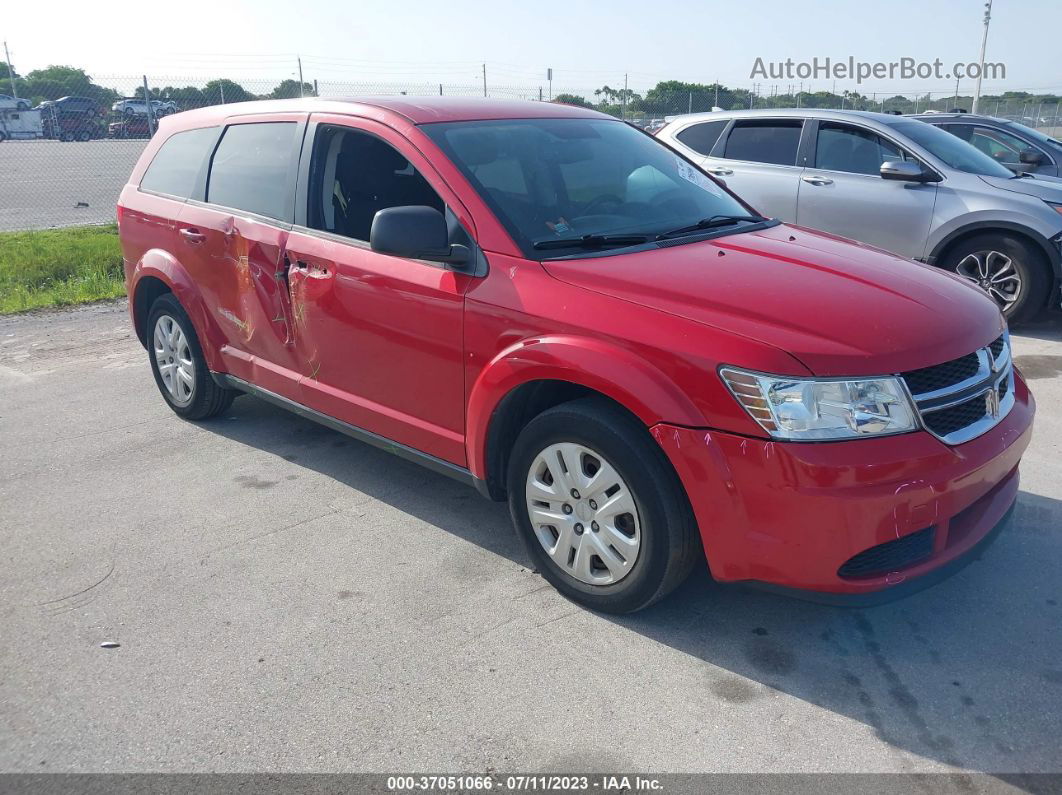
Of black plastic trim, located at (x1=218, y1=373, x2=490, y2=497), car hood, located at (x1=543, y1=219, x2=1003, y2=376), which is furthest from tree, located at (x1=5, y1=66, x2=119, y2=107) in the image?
car hood, located at (x1=543, y1=219, x2=1003, y2=376)

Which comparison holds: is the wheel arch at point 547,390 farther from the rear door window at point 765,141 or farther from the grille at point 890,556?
the rear door window at point 765,141

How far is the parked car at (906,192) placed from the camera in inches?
281

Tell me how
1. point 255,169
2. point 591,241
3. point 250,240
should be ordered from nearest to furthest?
point 591,241 < point 250,240 < point 255,169

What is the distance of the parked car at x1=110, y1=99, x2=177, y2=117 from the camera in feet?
71.7

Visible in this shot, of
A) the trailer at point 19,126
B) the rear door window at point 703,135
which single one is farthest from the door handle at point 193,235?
the trailer at point 19,126

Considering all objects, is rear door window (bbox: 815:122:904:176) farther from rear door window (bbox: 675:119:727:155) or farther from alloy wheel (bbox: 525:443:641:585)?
alloy wheel (bbox: 525:443:641:585)

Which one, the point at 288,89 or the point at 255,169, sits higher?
the point at 288,89

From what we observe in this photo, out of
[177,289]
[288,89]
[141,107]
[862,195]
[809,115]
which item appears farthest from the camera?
[141,107]

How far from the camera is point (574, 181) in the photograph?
393cm

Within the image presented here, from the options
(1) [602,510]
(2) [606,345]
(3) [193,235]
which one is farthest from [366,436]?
(3) [193,235]

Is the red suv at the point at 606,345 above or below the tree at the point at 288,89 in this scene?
below

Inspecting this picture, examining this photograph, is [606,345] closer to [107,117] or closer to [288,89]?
[288,89]

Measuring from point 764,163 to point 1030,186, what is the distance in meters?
2.20

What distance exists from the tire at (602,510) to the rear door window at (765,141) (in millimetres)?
5875
